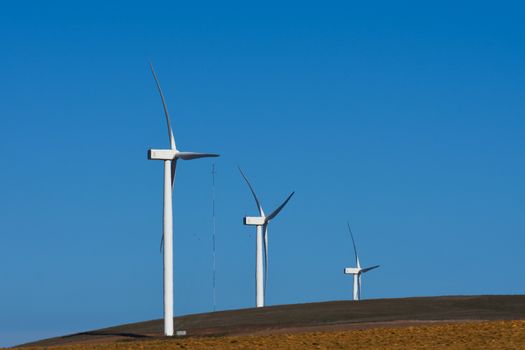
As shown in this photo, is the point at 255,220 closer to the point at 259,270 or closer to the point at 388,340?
the point at 259,270

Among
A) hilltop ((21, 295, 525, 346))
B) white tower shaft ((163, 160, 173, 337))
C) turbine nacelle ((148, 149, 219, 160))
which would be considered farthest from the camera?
turbine nacelle ((148, 149, 219, 160))

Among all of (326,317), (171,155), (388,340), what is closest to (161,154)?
(171,155)

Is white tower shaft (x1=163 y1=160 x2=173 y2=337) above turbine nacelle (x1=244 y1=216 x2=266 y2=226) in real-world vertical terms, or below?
below

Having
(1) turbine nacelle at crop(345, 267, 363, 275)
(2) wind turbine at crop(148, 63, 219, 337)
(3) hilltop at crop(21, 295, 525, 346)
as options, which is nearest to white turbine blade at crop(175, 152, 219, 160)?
(2) wind turbine at crop(148, 63, 219, 337)

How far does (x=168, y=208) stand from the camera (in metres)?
80.8

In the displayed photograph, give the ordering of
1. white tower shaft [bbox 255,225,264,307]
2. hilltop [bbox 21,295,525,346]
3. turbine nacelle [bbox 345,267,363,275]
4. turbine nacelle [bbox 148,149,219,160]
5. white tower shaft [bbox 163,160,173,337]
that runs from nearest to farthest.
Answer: hilltop [bbox 21,295,525,346]
white tower shaft [bbox 163,160,173,337]
turbine nacelle [bbox 148,149,219,160]
white tower shaft [bbox 255,225,264,307]
turbine nacelle [bbox 345,267,363,275]

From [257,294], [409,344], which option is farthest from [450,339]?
[257,294]

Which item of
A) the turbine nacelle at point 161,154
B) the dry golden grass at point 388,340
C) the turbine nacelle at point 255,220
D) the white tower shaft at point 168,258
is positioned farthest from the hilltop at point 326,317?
the turbine nacelle at point 161,154

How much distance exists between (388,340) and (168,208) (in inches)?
920

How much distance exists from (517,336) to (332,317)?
30.0 metres

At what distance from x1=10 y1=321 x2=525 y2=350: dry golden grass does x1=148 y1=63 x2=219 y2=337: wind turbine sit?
13.4m

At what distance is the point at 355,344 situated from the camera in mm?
60031

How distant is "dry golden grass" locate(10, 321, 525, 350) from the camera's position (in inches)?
2304

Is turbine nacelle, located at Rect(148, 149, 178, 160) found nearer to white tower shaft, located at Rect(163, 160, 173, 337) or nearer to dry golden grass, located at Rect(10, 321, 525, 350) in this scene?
white tower shaft, located at Rect(163, 160, 173, 337)
